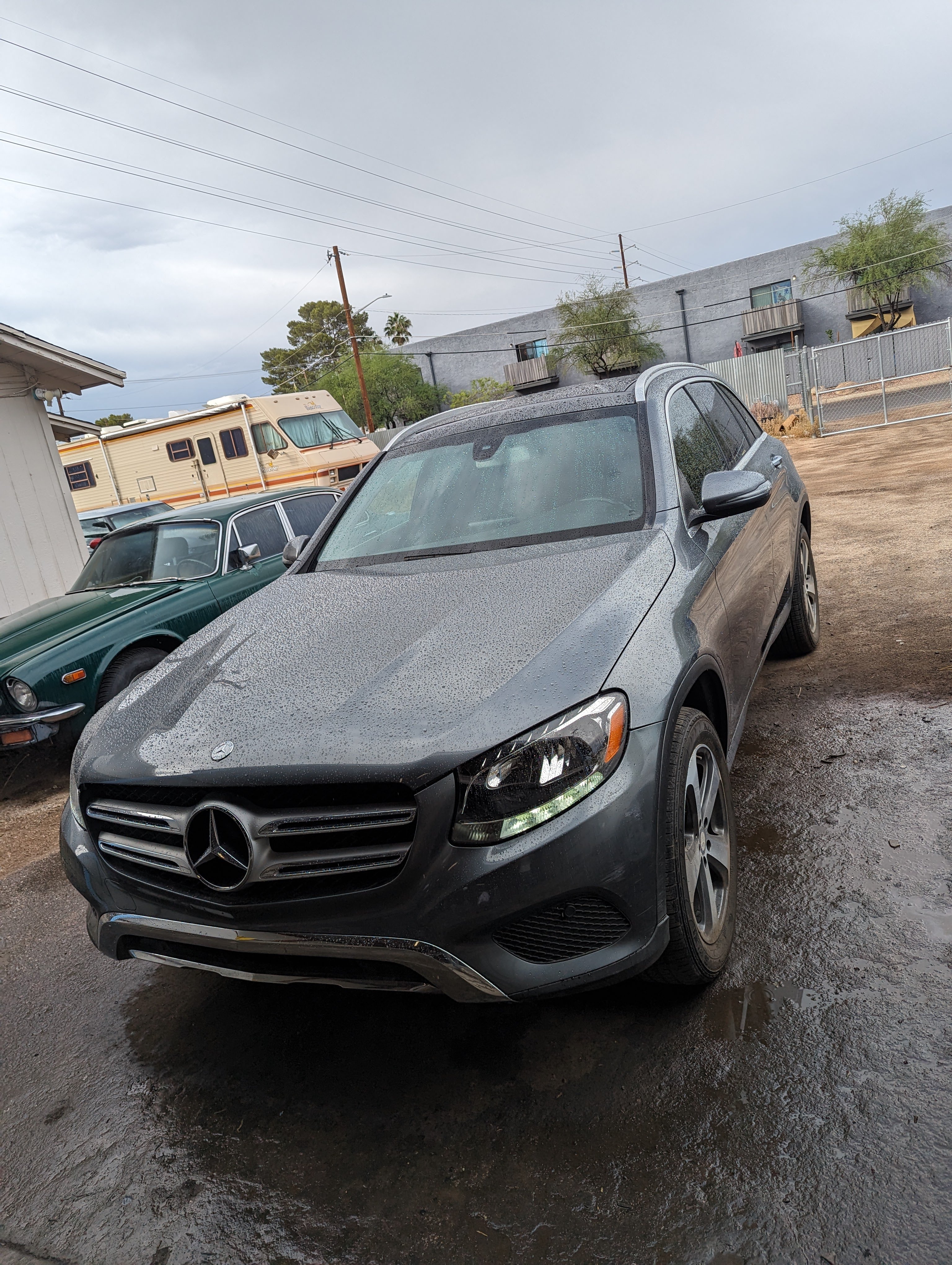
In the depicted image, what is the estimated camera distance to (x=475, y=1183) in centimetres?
201

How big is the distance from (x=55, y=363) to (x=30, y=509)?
1.77m

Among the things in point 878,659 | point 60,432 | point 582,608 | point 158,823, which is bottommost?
point 878,659

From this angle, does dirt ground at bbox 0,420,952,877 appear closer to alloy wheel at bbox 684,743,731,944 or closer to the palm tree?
alloy wheel at bbox 684,743,731,944

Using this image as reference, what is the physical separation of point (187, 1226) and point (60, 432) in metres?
13.0

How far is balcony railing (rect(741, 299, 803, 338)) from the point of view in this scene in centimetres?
4094

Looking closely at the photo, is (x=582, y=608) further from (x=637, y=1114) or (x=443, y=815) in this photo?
(x=637, y=1114)

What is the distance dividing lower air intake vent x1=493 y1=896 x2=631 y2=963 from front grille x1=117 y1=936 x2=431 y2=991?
0.23 meters

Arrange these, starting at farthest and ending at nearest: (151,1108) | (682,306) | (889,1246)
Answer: (682,306) < (151,1108) < (889,1246)

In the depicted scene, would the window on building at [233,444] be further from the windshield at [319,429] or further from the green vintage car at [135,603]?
the green vintage car at [135,603]

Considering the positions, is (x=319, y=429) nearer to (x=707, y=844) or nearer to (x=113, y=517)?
(x=113, y=517)

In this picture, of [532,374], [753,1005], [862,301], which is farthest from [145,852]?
[532,374]

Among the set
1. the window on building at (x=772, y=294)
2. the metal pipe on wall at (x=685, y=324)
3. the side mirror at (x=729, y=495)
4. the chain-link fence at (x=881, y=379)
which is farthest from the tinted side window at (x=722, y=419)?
the metal pipe on wall at (x=685, y=324)

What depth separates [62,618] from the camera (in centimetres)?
583

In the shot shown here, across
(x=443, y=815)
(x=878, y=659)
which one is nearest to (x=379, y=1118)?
(x=443, y=815)
